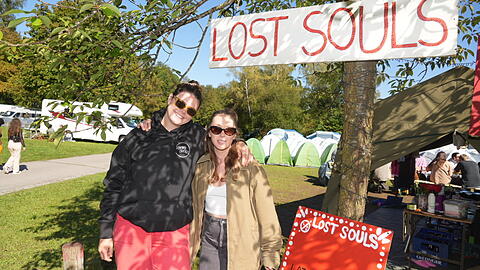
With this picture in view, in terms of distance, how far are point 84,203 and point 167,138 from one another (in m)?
6.59

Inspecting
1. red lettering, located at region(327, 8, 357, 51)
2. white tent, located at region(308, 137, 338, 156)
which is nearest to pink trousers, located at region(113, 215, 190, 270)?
red lettering, located at region(327, 8, 357, 51)

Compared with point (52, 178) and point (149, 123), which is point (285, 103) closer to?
point (52, 178)

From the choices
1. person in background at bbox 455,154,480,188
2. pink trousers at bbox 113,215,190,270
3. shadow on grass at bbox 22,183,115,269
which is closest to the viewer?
pink trousers at bbox 113,215,190,270

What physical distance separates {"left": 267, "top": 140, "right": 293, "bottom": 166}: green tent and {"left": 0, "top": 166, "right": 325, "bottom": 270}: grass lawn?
7.51m

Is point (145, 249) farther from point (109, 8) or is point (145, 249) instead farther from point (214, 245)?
point (109, 8)

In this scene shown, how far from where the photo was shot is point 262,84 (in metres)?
37.6

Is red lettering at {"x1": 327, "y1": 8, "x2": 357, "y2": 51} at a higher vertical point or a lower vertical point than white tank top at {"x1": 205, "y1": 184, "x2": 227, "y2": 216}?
higher

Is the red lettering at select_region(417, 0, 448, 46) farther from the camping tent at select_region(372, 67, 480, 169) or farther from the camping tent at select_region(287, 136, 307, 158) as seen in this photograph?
the camping tent at select_region(287, 136, 307, 158)

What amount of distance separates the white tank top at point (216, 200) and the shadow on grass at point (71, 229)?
3.99 feet

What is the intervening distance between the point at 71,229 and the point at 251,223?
4927 millimetres

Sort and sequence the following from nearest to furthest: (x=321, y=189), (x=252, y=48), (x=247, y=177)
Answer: (x=252, y=48) → (x=247, y=177) → (x=321, y=189)

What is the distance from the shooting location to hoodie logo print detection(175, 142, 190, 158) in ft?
8.32

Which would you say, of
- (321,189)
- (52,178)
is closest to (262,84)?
(321,189)

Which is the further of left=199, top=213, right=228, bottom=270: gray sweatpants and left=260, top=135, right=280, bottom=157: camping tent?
left=260, top=135, right=280, bottom=157: camping tent
